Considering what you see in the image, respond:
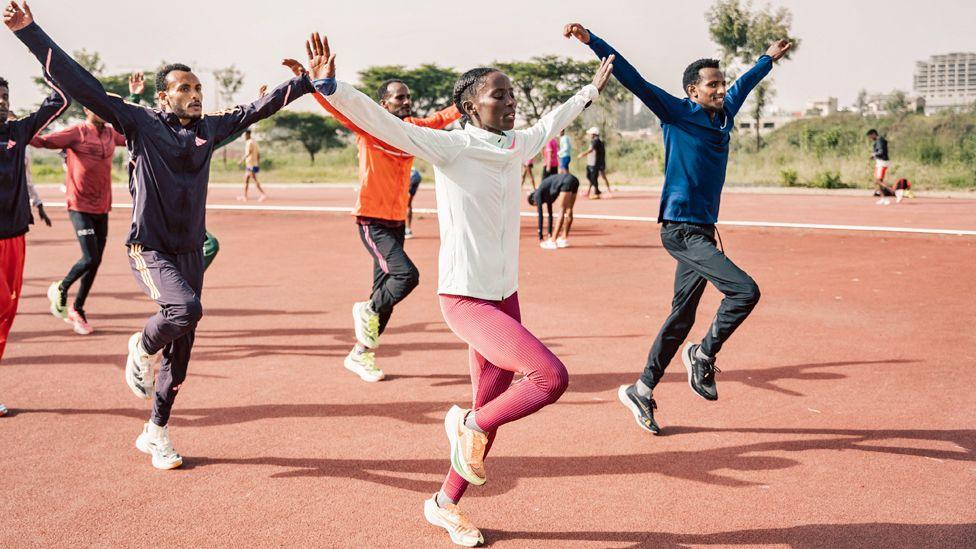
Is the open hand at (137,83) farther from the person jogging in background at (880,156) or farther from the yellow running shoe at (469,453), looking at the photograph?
the person jogging in background at (880,156)

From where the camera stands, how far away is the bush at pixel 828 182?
2988 centimetres

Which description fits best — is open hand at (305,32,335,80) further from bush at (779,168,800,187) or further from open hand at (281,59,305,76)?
bush at (779,168,800,187)

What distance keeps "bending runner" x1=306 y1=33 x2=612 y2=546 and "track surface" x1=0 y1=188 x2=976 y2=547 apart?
52cm

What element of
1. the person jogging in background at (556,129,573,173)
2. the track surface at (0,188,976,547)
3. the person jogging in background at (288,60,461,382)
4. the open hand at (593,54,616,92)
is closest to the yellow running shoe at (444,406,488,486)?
the track surface at (0,188,976,547)

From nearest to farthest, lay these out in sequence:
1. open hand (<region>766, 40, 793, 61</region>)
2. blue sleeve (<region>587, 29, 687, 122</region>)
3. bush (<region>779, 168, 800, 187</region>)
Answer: blue sleeve (<region>587, 29, 687, 122</region>) → open hand (<region>766, 40, 793, 61</region>) → bush (<region>779, 168, 800, 187</region>)

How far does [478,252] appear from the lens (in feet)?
12.6

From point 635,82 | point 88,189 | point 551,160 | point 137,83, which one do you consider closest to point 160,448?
point 137,83

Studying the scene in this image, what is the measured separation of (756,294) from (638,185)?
2927 centimetres

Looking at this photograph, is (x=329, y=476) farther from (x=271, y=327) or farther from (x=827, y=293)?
(x=827, y=293)

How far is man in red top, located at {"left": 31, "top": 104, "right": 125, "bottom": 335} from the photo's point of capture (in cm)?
798

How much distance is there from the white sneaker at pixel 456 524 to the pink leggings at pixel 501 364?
0.07m

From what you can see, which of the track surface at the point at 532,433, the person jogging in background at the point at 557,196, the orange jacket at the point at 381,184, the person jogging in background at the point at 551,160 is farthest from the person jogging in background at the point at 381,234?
the person jogging in background at the point at 551,160

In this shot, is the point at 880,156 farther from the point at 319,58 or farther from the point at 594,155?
the point at 319,58

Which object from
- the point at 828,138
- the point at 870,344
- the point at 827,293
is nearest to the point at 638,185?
the point at 828,138
